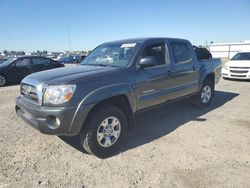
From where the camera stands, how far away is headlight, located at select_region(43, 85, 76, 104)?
3.25 meters

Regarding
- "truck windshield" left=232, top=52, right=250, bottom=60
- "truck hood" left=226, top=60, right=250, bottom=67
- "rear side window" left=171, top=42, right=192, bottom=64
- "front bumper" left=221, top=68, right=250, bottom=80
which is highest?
"rear side window" left=171, top=42, right=192, bottom=64

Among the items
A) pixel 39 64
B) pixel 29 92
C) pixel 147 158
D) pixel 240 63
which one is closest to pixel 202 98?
pixel 147 158

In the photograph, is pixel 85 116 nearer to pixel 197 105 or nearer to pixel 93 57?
pixel 93 57

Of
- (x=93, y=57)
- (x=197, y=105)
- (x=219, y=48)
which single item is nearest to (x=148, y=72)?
(x=93, y=57)

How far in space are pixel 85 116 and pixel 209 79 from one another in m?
4.47

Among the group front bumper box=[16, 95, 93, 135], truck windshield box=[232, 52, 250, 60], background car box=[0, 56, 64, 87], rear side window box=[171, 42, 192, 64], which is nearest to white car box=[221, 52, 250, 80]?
truck windshield box=[232, 52, 250, 60]

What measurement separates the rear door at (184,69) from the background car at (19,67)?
32.0 ft

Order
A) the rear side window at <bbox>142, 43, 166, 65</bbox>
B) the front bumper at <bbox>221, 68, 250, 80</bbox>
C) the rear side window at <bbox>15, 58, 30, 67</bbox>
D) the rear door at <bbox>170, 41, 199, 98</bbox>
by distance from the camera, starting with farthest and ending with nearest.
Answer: the rear side window at <bbox>15, 58, 30, 67</bbox> → the front bumper at <bbox>221, 68, 250, 80</bbox> → the rear door at <bbox>170, 41, 199, 98</bbox> → the rear side window at <bbox>142, 43, 166, 65</bbox>

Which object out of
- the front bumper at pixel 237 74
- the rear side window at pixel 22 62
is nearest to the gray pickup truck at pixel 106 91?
the front bumper at pixel 237 74

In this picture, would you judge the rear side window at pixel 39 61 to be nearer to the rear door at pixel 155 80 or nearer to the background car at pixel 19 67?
the background car at pixel 19 67

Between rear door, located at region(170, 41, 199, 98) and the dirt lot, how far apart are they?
0.76 meters

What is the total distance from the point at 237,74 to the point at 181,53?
7.13 metres

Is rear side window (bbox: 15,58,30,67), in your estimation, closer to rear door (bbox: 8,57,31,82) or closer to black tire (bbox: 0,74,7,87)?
rear door (bbox: 8,57,31,82)

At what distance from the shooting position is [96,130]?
3.57 metres
